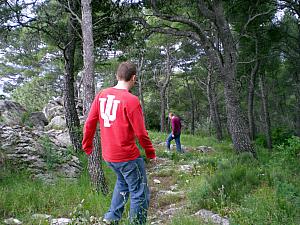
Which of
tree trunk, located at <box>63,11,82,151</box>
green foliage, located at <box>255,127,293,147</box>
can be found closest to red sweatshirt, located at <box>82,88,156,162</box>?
tree trunk, located at <box>63,11,82,151</box>

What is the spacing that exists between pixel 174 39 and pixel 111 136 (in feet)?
72.0

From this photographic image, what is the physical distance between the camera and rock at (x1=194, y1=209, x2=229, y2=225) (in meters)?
3.90

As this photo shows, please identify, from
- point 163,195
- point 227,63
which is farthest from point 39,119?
point 163,195

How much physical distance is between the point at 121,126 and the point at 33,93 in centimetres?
3413

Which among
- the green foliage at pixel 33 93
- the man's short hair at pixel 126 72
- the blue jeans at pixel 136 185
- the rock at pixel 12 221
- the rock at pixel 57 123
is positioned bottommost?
the rock at pixel 12 221

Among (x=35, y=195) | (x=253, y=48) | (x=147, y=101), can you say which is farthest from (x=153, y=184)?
(x=147, y=101)

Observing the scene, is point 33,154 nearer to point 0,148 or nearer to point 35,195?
point 0,148

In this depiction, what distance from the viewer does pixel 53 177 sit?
664 cm

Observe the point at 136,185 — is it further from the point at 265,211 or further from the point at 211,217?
the point at 265,211

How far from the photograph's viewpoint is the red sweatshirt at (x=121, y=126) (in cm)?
365

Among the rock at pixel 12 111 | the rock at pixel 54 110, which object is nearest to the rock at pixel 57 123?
the rock at pixel 54 110

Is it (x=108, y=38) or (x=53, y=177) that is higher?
(x=108, y=38)

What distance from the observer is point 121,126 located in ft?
12.2

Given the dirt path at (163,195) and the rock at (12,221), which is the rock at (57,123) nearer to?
the dirt path at (163,195)
